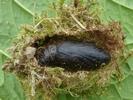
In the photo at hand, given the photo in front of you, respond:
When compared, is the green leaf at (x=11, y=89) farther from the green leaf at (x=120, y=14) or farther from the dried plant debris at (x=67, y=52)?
the green leaf at (x=120, y=14)

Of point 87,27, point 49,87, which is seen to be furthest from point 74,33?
point 49,87

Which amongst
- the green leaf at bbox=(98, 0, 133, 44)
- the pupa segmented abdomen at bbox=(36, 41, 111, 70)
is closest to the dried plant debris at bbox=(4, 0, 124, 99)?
the pupa segmented abdomen at bbox=(36, 41, 111, 70)

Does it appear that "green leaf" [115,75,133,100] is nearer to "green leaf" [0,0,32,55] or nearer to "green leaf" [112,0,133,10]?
"green leaf" [112,0,133,10]

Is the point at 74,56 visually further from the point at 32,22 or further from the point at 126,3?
the point at 126,3

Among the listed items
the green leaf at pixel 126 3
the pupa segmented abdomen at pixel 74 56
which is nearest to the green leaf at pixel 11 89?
the pupa segmented abdomen at pixel 74 56

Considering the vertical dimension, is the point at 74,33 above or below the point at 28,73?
above

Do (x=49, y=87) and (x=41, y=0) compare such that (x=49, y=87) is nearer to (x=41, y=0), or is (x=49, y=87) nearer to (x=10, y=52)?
(x=10, y=52)

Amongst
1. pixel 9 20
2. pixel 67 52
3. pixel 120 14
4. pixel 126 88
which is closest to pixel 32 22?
pixel 9 20
